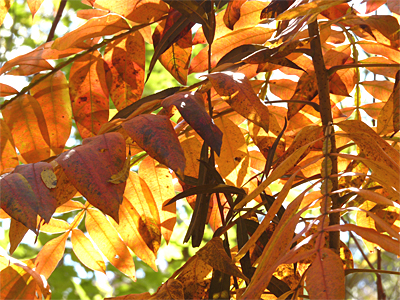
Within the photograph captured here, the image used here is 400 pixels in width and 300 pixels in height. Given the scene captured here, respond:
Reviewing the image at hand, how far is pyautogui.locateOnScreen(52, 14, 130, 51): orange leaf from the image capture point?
44cm

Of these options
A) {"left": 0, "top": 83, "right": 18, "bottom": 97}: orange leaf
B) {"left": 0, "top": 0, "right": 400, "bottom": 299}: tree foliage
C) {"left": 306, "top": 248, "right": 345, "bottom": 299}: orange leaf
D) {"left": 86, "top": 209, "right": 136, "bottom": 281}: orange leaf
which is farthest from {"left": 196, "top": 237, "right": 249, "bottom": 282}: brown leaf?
{"left": 0, "top": 83, "right": 18, "bottom": 97}: orange leaf

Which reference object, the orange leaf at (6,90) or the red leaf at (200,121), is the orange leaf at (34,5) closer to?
the orange leaf at (6,90)

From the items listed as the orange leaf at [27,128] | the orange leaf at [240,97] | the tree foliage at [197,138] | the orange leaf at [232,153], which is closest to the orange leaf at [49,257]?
the tree foliage at [197,138]

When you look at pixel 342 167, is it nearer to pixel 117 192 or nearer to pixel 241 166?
pixel 241 166

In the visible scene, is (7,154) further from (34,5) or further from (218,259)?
(218,259)

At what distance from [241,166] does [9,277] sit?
1.13 ft

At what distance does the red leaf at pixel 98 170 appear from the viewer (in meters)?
0.27

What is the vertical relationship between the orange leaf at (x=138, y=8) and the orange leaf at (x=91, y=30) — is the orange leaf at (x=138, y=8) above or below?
above

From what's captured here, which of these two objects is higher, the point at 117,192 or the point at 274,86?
the point at 274,86

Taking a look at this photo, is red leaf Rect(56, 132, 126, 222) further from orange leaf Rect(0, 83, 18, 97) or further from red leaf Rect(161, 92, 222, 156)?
orange leaf Rect(0, 83, 18, 97)

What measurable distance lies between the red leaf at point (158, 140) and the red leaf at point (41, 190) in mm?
81

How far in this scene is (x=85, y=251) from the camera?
0.58 metres

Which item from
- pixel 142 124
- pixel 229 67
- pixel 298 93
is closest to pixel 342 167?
pixel 298 93

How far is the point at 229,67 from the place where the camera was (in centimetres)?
39
